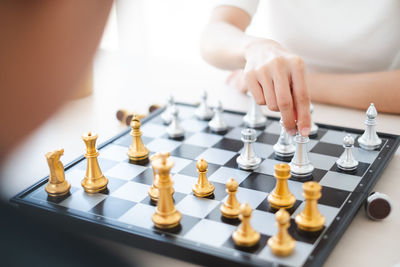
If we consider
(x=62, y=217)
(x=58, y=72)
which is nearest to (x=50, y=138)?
(x=62, y=217)

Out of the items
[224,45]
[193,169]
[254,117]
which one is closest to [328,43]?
[224,45]

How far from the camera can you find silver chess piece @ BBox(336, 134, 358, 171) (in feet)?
4.43

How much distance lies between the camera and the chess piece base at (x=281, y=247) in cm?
100

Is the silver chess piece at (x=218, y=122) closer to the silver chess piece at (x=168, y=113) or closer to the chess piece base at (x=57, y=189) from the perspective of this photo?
the silver chess piece at (x=168, y=113)

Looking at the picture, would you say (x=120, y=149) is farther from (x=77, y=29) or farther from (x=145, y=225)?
(x=77, y=29)

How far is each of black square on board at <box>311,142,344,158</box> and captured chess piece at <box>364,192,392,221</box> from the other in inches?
11.2

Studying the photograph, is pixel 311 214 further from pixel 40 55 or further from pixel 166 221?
pixel 40 55

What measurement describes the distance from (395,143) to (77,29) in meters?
1.18

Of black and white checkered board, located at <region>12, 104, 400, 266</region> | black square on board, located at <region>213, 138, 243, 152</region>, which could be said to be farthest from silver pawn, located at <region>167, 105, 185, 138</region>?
black square on board, located at <region>213, 138, 243, 152</region>

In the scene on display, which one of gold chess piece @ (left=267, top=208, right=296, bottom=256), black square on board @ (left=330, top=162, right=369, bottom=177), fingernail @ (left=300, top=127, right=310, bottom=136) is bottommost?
black square on board @ (left=330, top=162, right=369, bottom=177)

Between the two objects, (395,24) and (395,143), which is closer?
(395,143)

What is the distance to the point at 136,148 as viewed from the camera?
147 centimetres

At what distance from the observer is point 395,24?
6.51 feet

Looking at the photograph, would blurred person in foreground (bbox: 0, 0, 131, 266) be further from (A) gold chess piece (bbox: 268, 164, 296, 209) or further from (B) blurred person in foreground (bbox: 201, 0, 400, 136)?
(B) blurred person in foreground (bbox: 201, 0, 400, 136)
